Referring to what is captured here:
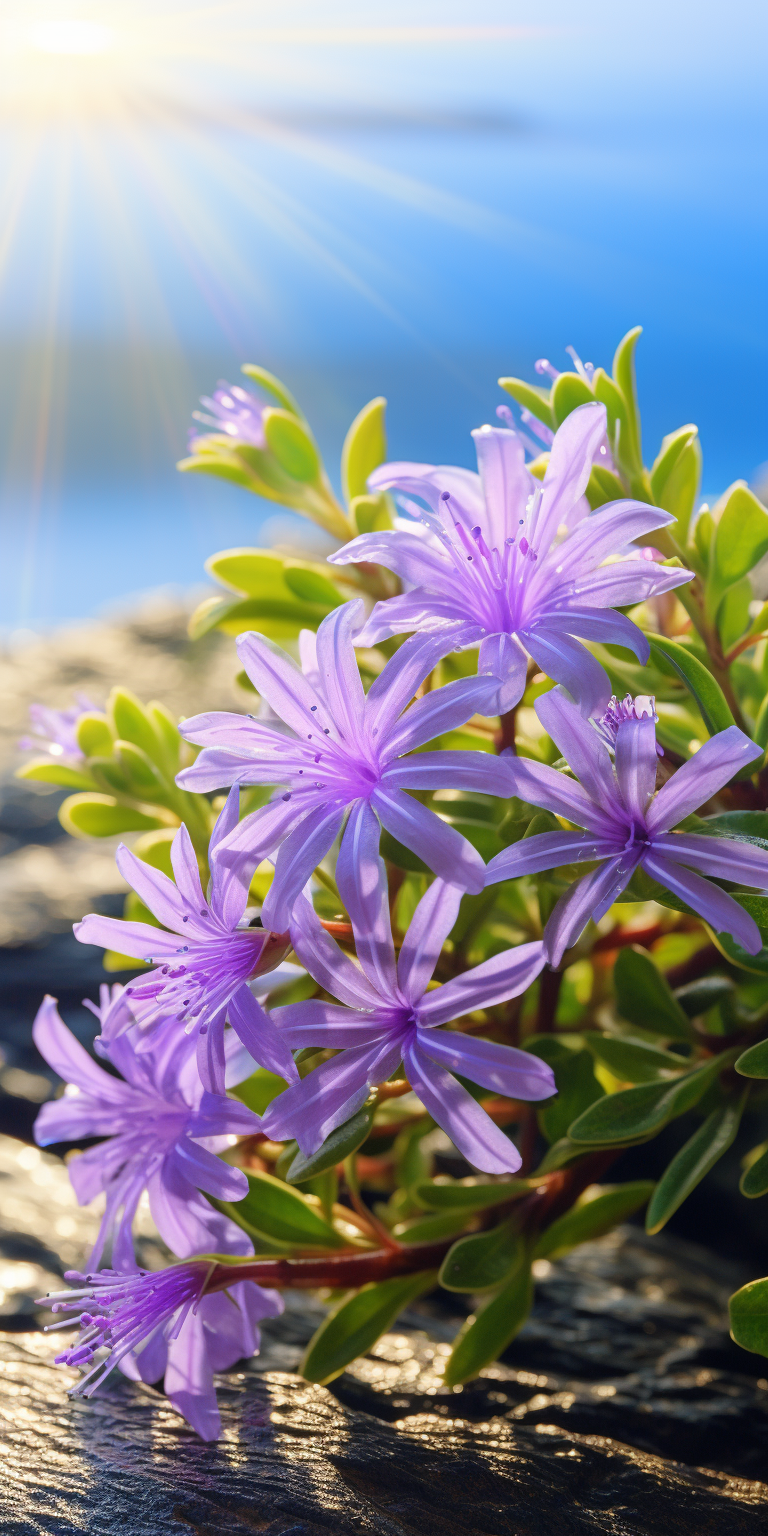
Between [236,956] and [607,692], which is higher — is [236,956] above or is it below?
→ below

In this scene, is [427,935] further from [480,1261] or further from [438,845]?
[480,1261]

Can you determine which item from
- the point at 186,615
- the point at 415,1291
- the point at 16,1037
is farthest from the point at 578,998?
the point at 186,615

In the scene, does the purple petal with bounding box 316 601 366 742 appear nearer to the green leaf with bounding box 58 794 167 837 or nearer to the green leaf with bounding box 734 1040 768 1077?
the green leaf with bounding box 734 1040 768 1077

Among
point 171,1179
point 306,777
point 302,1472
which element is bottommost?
point 302,1472

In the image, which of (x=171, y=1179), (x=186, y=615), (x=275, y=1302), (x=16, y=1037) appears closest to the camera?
(x=171, y=1179)

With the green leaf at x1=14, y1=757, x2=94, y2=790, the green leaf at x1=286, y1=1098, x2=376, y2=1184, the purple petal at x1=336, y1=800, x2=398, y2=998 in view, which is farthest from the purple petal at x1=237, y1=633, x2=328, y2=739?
the green leaf at x1=14, y1=757, x2=94, y2=790

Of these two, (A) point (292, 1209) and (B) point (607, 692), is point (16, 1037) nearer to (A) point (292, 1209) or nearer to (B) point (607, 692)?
(A) point (292, 1209)

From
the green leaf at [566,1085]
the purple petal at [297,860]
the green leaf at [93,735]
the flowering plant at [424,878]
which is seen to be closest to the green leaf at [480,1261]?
the flowering plant at [424,878]

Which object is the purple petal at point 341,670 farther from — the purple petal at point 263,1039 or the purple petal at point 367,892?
the purple petal at point 263,1039
